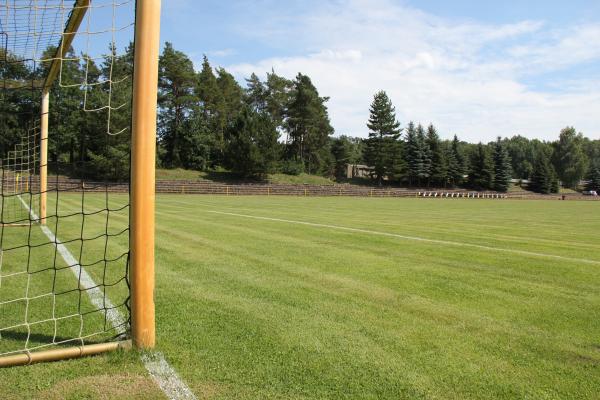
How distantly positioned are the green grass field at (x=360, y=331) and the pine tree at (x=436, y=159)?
228ft

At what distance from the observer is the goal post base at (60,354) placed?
3.11 m

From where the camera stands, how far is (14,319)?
13.3 ft

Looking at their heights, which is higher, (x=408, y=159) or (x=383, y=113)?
(x=383, y=113)

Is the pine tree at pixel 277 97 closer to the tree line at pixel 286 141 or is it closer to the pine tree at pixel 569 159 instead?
the tree line at pixel 286 141

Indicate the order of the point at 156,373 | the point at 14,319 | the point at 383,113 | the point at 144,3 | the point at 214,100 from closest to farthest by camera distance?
the point at 156,373 < the point at 144,3 < the point at 14,319 < the point at 214,100 < the point at 383,113

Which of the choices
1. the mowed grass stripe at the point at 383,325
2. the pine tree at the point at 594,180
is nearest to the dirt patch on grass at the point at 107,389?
the mowed grass stripe at the point at 383,325

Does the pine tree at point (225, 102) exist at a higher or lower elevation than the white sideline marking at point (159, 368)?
higher

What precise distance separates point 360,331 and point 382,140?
71.5m

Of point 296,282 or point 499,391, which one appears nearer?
point 499,391

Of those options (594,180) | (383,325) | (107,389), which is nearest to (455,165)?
(594,180)

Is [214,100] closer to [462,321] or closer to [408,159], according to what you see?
[408,159]

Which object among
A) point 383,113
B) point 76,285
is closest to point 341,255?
point 76,285

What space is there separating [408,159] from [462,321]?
2871 inches

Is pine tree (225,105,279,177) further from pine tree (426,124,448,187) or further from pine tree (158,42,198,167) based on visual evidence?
pine tree (426,124,448,187)
